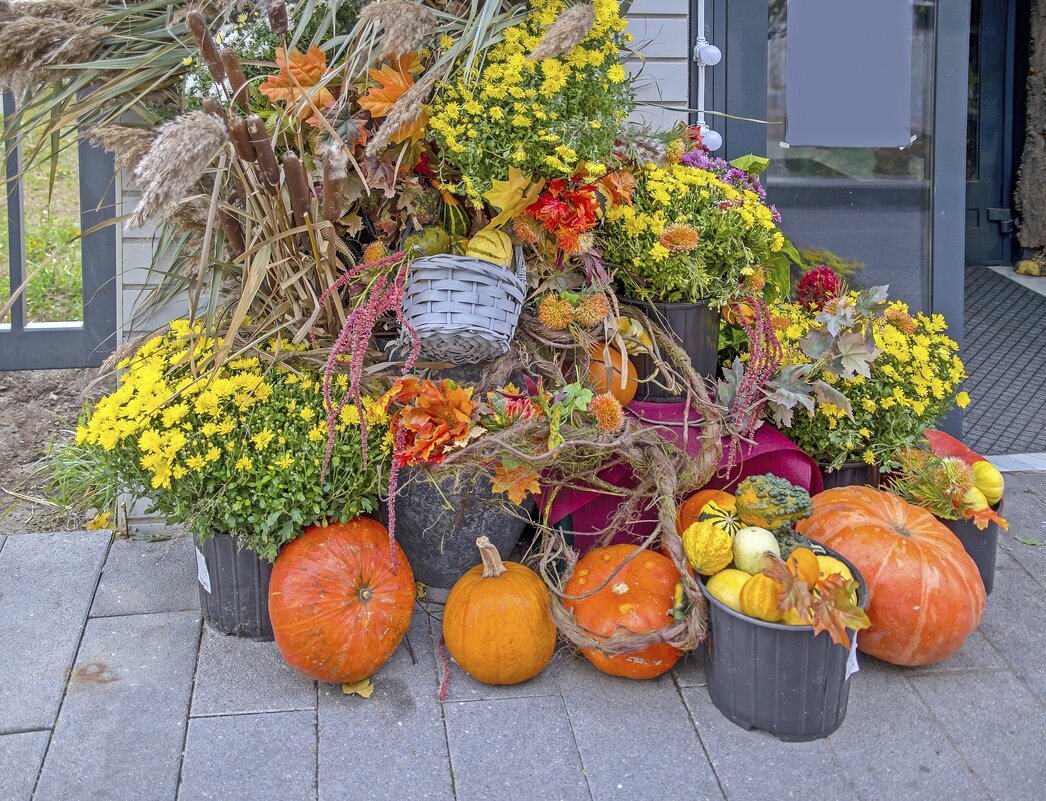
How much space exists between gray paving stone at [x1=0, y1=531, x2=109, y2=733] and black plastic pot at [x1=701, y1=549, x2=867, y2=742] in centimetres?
181

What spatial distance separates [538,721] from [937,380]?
5.95ft

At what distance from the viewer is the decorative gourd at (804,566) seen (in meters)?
2.60

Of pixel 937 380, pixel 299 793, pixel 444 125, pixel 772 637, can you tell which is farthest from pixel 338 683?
pixel 937 380

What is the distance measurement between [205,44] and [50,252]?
4.33 m

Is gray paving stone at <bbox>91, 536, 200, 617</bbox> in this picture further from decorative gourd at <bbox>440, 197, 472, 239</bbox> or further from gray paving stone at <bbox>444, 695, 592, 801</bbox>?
decorative gourd at <bbox>440, 197, 472, 239</bbox>

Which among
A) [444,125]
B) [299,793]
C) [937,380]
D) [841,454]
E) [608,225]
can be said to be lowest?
[299,793]

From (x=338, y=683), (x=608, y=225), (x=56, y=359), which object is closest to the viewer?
(x=338, y=683)

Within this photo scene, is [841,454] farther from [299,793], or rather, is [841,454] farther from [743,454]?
[299,793]

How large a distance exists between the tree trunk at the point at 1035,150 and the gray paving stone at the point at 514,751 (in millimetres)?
5516

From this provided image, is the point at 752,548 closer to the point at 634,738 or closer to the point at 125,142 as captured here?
the point at 634,738

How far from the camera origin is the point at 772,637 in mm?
2566

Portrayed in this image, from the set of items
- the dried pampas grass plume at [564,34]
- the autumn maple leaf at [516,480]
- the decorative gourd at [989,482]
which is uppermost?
the dried pampas grass plume at [564,34]

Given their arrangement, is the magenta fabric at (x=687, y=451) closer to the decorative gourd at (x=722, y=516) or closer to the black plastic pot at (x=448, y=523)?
the black plastic pot at (x=448, y=523)

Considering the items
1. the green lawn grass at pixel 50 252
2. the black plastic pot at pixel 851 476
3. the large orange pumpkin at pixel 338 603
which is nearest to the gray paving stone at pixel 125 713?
the large orange pumpkin at pixel 338 603
